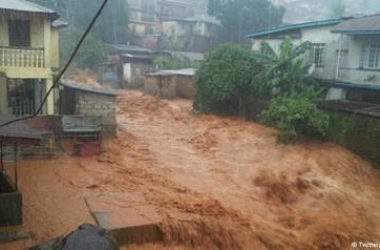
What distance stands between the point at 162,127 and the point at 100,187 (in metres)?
10.5

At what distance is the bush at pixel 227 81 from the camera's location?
23.2m

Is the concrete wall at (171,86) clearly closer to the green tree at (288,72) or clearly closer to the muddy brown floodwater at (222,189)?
the green tree at (288,72)

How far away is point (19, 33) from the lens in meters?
16.8

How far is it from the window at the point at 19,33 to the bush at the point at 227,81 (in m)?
10.5

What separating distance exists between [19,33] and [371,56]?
16056 mm

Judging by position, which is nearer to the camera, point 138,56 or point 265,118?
point 265,118

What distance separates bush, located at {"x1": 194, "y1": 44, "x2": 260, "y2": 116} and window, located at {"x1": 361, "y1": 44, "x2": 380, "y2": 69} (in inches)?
218

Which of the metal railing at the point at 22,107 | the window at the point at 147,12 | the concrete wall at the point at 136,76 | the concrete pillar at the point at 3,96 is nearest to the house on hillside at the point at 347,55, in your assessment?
the metal railing at the point at 22,107

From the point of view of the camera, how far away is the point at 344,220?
1228 cm

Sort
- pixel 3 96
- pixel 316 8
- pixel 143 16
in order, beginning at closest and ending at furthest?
pixel 3 96, pixel 143 16, pixel 316 8

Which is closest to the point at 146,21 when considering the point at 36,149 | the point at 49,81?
the point at 49,81

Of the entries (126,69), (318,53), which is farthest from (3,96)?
(126,69)

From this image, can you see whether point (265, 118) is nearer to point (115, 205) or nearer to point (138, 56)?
point (115, 205)

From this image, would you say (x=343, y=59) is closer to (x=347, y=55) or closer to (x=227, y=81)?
(x=347, y=55)
